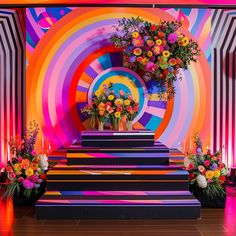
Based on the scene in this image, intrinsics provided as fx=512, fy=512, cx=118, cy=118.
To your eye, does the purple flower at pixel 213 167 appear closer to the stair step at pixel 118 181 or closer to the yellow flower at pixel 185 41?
the stair step at pixel 118 181

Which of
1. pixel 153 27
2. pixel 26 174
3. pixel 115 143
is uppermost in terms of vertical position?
pixel 153 27

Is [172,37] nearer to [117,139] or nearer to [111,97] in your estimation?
[111,97]

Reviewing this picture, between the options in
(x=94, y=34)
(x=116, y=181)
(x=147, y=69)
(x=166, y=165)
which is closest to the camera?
(x=116, y=181)

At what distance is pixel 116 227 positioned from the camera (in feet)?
16.6

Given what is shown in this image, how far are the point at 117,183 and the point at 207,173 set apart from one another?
3.81ft

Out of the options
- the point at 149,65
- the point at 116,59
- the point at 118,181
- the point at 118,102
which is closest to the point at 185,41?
the point at 149,65

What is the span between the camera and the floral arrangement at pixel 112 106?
694 centimetres

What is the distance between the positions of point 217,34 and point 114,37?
1614 millimetres

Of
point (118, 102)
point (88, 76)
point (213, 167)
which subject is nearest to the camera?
point (213, 167)

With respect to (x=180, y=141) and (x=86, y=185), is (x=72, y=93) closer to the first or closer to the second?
(x=180, y=141)

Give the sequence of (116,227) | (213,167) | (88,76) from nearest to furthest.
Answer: (116,227)
(213,167)
(88,76)

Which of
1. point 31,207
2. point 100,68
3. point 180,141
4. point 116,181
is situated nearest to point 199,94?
point 180,141

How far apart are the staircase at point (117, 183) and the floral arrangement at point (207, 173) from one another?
292 millimetres

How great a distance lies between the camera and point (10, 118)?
7.82 metres
